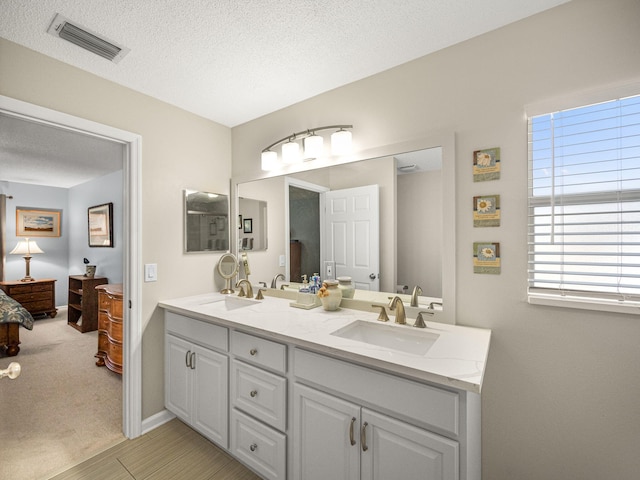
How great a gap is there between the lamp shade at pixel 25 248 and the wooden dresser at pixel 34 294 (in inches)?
19.4

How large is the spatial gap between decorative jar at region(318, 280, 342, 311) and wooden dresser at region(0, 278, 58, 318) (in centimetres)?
557

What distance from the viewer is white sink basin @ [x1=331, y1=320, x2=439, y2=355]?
1435 mm

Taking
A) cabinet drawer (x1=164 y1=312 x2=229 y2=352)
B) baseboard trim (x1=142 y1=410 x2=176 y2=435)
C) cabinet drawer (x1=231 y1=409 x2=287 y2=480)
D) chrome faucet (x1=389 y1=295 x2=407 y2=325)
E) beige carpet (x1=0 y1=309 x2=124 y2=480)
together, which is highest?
chrome faucet (x1=389 y1=295 x2=407 y2=325)

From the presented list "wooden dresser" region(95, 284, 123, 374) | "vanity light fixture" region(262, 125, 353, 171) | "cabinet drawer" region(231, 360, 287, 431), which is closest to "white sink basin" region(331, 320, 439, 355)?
"cabinet drawer" region(231, 360, 287, 431)

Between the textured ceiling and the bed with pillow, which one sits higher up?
the textured ceiling

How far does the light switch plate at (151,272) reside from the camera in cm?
208

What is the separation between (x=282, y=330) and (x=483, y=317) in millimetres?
1013

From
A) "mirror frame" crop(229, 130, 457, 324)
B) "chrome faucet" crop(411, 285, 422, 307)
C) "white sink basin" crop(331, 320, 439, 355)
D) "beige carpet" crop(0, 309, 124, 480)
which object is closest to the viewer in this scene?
"white sink basin" crop(331, 320, 439, 355)

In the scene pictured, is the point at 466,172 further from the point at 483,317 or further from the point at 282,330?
the point at 282,330

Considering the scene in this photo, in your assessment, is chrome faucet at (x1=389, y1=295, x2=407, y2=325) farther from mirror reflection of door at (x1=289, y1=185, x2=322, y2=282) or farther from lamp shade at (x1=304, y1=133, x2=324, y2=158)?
lamp shade at (x1=304, y1=133, x2=324, y2=158)

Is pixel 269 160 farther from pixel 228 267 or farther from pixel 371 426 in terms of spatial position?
pixel 371 426

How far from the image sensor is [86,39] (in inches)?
59.8

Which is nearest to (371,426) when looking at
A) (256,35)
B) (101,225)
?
(256,35)

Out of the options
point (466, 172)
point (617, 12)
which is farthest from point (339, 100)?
point (617, 12)
